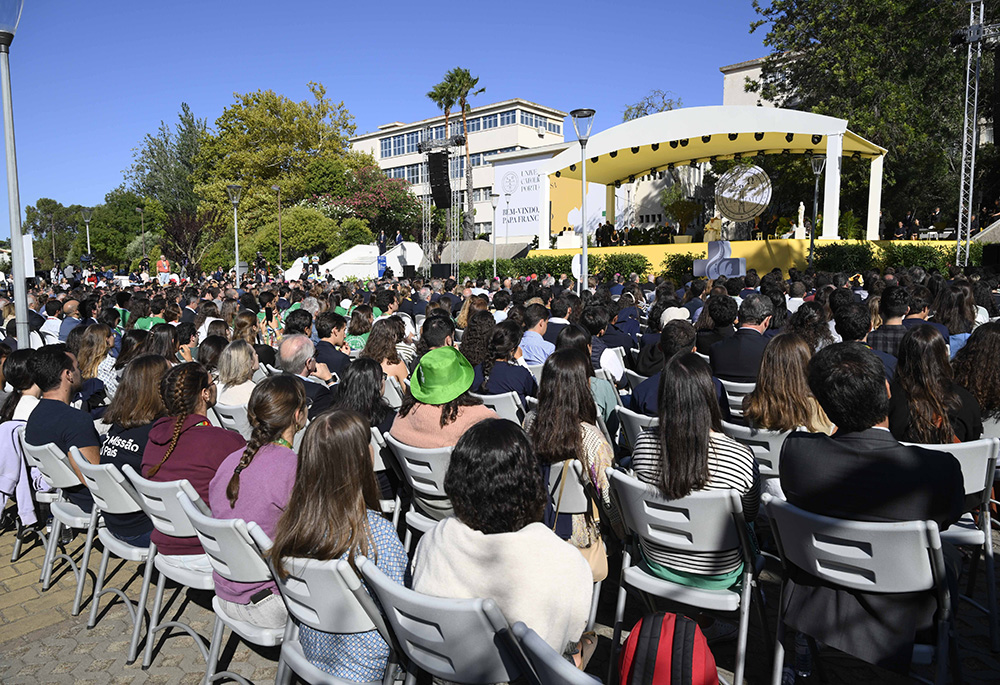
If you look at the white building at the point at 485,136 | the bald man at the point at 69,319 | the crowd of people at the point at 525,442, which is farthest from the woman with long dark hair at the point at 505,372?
the white building at the point at 485,136

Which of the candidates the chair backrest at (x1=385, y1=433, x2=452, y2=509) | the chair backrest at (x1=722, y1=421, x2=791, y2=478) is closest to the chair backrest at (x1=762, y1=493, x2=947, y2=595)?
the chair backrest at (x1=722, y1=421, x2=791, y2=478)

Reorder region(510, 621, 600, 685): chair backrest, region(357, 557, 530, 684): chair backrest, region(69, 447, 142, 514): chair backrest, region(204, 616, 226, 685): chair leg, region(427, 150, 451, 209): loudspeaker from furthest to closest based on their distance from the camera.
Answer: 1. region(427, 150, 451, 209): loudspeaker
2. region(69, 447, 142, 514): chair backrest
3. region(204, 616, 226, 685): chair leg
4. region(357, 557, 530, 684): chair backrest
5. region(510, 621, 600, 685): chair backrest

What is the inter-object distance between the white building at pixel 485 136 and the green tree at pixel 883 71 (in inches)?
996

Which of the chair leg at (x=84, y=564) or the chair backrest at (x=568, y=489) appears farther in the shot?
the chair leg at (x=84, y=564)

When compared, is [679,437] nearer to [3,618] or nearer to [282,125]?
[3,618]

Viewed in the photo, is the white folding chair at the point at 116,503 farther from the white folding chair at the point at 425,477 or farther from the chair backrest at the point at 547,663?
the chair backrest at the point at 547,663

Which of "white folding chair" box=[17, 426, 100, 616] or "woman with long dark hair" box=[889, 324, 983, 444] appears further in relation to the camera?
"white folding chair" box=[17, 426, 100, 616]

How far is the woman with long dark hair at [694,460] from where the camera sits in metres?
2.78

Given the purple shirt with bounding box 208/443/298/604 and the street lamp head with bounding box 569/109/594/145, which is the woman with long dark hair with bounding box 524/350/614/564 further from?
the street lamp head with bounding box 569/109/594/145

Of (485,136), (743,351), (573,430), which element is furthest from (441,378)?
(485,136)

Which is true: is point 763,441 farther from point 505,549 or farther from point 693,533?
point 505,549

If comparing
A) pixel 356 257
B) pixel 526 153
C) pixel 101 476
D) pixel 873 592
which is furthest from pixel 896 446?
pixel 526 153

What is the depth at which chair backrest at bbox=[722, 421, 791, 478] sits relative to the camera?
3.55 meters

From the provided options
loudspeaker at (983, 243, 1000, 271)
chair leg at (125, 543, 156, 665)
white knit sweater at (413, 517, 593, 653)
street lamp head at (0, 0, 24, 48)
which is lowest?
chair leg at (125, 543, 156, 665)
